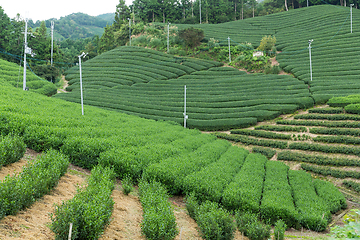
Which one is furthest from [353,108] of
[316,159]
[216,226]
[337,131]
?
[216,226]

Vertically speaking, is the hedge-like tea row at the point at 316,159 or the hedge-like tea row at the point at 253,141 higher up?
the hedge-like tea row at the point at 253,141

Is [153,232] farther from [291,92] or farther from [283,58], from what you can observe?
[283,58]

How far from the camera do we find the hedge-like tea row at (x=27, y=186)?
6.13 m

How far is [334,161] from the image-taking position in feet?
60.1

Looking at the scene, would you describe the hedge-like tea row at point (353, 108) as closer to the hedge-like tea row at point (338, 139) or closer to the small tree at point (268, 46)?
the hedge-like tea row at point (338, 139)

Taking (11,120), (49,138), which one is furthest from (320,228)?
(11,120)

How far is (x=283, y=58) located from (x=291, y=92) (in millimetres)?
17422

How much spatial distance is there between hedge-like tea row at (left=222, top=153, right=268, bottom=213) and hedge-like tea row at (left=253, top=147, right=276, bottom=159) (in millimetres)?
5814

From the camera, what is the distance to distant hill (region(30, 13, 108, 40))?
13625cm

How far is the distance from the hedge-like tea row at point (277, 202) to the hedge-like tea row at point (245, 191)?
13.4 inches

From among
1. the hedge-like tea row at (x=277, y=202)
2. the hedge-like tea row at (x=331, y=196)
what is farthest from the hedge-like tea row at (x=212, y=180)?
the hedge-like tea row at (x=331, y=196)

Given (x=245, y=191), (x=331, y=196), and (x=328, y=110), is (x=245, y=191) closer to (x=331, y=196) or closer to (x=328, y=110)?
(x=331, y=196)

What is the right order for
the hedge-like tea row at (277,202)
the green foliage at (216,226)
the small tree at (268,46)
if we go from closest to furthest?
the green foliage at (216,226) → the hedge-like tea row at (277,202) → the small tree at (268,46)

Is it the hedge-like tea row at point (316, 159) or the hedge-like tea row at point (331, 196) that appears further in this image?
the hedge-like tea row at point (316, 159)
